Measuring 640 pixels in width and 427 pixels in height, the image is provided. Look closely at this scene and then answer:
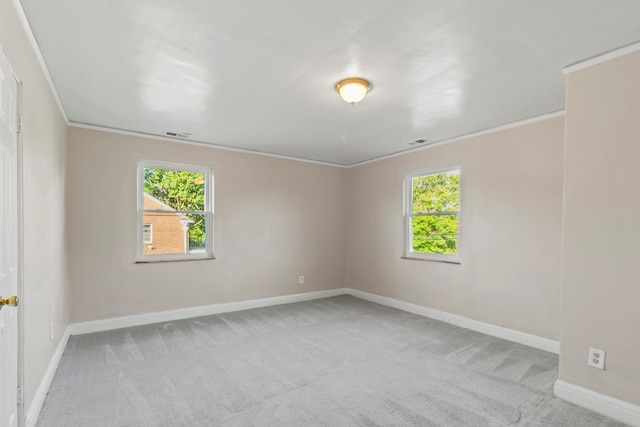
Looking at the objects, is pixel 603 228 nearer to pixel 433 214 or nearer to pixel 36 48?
pixel 433 214

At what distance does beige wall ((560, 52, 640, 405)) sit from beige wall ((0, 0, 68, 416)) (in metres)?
3.58

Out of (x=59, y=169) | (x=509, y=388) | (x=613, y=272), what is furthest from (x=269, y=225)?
(x=613, y=272)

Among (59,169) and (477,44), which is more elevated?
(477,44)

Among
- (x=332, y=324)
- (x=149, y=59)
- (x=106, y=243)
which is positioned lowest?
(x=332, y=324)

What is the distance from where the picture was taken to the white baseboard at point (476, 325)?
11.8ft

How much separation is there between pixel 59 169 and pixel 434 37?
3573 mm

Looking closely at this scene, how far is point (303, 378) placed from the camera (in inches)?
114

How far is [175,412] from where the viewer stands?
7.76 ft

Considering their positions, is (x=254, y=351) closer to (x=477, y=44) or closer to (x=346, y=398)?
(x=346, y=398)

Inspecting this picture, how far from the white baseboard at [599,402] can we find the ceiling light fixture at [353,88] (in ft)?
8.91

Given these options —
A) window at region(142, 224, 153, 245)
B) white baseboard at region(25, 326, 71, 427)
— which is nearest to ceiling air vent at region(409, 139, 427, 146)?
window at region(142, 224, 153, 245)

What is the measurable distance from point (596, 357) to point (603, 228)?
91 centimetres

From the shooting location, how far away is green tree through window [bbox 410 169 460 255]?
4.61m

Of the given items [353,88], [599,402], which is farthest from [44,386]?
[599,402]
